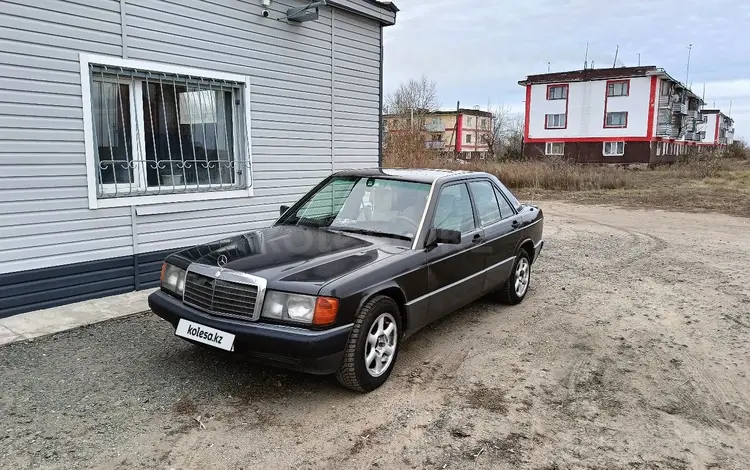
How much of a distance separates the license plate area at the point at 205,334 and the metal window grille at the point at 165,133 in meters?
2.73

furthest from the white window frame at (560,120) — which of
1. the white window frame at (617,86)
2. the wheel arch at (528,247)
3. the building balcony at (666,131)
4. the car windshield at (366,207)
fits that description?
the car windshield at (366,207)

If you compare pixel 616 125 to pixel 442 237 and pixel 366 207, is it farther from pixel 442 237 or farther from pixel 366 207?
pixel 442 237

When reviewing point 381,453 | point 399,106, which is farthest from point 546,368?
point 399,106

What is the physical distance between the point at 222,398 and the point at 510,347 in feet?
8.25

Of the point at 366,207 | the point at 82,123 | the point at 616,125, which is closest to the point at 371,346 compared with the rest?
the point at 366,207

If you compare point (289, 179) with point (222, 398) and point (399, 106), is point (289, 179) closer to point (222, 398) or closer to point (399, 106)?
point (222, 398)

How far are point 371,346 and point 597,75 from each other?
49.8m

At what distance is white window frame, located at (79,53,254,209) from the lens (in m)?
5.54

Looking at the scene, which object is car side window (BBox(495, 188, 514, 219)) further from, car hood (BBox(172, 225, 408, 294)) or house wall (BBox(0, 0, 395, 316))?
house wall (BBox(0, 0, 395, 316))

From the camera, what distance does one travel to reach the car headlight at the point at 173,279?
4.00m

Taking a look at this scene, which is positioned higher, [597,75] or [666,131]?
[597,75]

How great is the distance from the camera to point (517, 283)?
6145 millimetres

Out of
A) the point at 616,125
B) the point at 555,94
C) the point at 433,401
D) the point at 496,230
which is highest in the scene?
the point at 555,94

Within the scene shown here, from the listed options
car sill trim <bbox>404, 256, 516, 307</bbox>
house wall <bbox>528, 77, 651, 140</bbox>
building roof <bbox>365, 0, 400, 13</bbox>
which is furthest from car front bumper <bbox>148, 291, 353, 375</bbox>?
house wall <bbox>528, 77, 651, 140</bbox>
